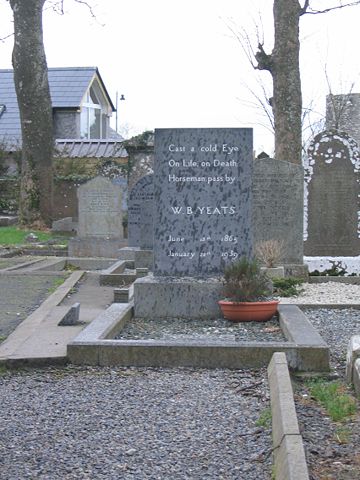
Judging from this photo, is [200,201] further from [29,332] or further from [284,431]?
[284,431]

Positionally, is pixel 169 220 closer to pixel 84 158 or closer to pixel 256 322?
pixel 256 322

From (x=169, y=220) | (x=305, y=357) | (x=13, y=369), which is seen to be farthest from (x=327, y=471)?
(x=169, y=220)

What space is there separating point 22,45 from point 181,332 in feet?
59.3

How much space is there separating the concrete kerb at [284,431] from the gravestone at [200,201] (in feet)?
9.99

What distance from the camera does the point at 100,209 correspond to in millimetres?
19984

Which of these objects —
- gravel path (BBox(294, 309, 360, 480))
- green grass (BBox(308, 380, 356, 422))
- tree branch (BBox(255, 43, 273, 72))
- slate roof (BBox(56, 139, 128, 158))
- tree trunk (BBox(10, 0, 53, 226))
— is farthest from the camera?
slate roof (BBox(56, 139, 128, 158))

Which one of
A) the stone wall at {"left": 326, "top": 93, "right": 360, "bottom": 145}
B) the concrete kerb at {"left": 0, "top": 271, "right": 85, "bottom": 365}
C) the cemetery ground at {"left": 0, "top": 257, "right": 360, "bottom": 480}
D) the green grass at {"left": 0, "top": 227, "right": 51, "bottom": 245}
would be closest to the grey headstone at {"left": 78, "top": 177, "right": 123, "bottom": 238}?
the green grass at {"left": 0, "top": 227, "right": 51, "bottom": 245}

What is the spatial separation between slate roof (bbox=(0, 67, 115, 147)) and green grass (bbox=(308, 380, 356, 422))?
109 ft

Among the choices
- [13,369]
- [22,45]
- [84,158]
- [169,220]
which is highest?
[22,45]

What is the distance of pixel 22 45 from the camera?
23578 millimetres

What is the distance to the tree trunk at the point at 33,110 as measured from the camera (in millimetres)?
23562

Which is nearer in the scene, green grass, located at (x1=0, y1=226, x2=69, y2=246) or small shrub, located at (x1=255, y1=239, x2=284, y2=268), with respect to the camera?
small shrub, located at (x1=255, y1=239, x2=284, y2=268)

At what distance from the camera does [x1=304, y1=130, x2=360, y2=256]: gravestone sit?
13586mm

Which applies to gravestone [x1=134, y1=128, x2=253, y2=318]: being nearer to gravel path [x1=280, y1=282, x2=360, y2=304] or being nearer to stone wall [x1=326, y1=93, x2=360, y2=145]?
gravel path [x1=280, y1=282, x2=360, y2=304]
